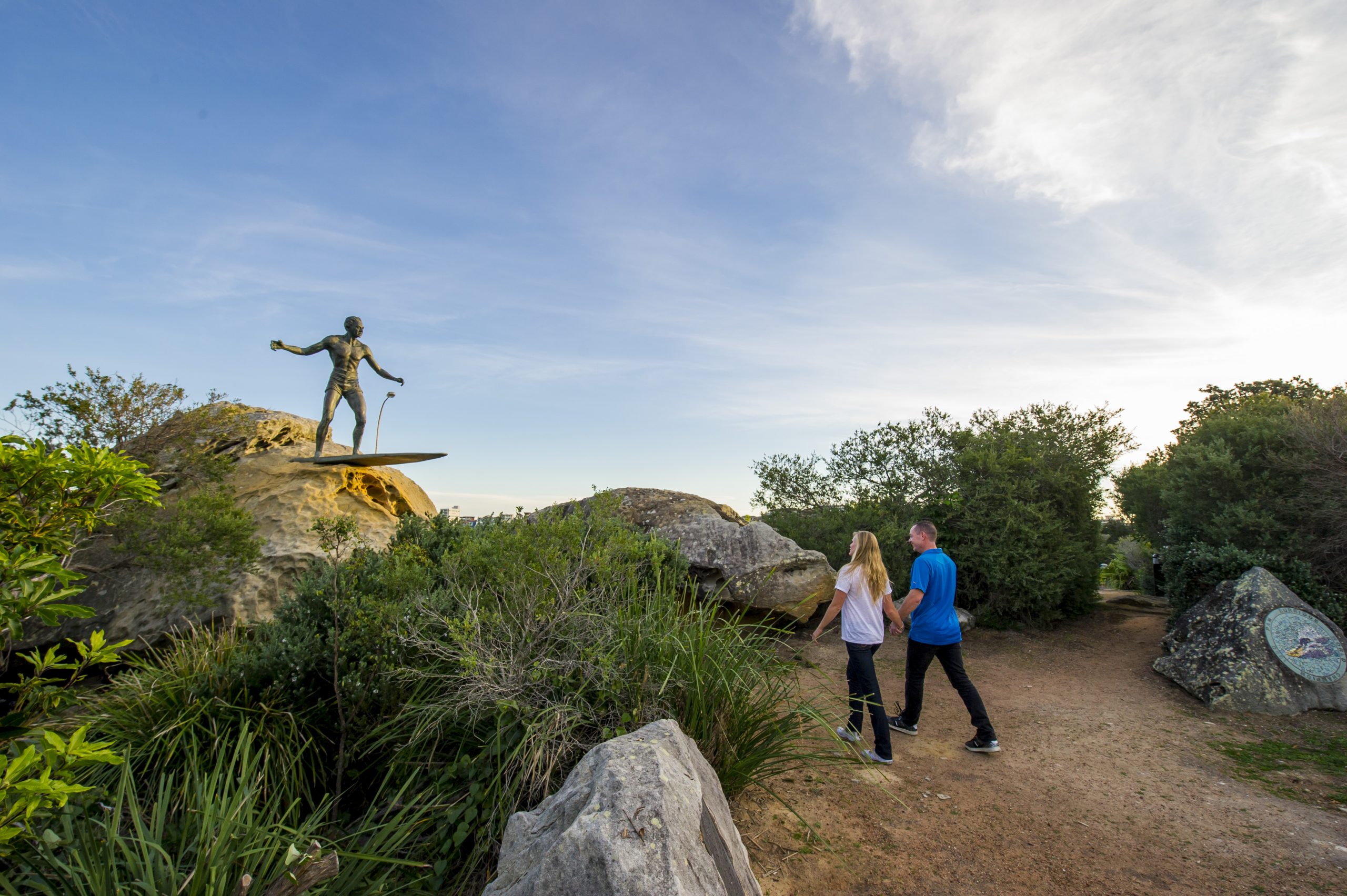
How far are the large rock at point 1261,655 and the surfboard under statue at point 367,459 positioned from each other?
10.2m

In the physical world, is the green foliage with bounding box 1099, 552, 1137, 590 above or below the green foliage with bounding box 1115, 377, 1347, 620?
below

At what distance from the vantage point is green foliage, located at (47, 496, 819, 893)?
365 centimetres

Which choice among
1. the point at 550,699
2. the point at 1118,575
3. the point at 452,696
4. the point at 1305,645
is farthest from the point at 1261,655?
the point at 1118,575

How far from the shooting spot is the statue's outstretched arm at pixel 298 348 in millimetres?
9414

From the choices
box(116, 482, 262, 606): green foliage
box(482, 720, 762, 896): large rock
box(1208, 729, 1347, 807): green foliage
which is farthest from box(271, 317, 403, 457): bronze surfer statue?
box(1208, 729, 1347, 807): green foliage

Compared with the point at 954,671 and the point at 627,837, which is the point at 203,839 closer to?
the point at 627,837

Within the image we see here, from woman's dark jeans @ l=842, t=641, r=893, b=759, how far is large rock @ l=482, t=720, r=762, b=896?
2.55m

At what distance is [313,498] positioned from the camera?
9.08 meters

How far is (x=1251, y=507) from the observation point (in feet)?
31.0

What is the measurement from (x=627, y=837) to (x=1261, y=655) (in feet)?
26.8

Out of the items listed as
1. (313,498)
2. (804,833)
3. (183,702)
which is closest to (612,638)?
(804,833)

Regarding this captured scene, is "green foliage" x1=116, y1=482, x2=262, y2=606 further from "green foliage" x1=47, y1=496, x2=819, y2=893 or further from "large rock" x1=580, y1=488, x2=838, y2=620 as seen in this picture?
"large rock" x1=580, y1=488, x2=838, y2=620

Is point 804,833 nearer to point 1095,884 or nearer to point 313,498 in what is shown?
point 1095,884

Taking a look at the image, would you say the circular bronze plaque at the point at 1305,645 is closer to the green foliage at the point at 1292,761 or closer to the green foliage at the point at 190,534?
the green foliage at the point at 1292,761
